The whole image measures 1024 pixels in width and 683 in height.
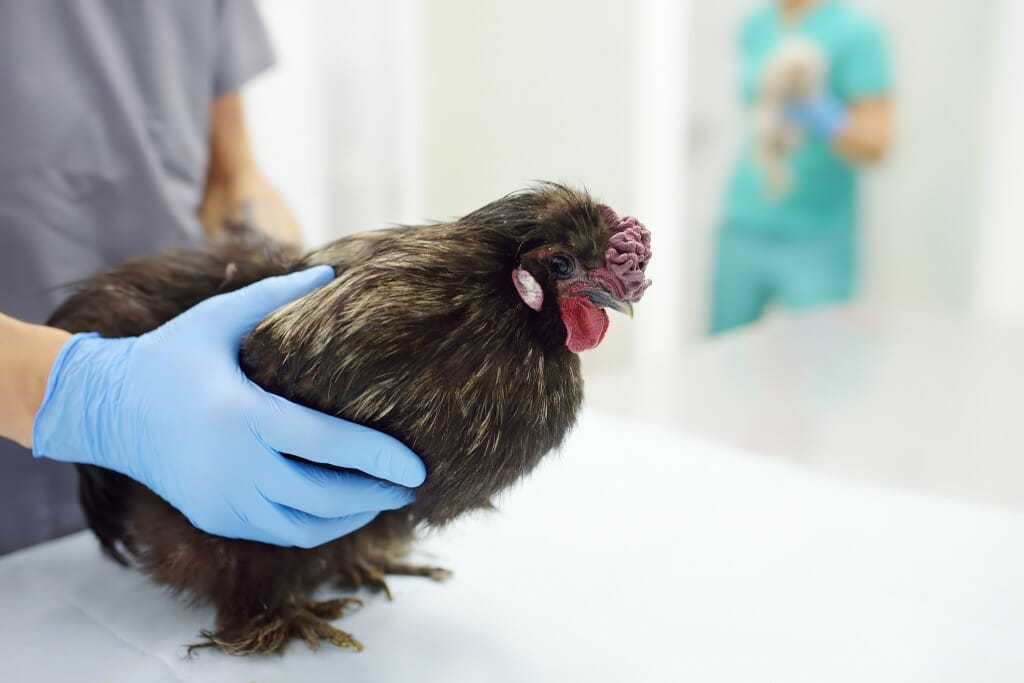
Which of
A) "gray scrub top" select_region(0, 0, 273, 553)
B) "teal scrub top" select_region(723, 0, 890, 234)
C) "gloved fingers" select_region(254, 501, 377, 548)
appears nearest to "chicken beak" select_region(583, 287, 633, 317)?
"gloved fingers" select_region(254, 501, 377, 548)

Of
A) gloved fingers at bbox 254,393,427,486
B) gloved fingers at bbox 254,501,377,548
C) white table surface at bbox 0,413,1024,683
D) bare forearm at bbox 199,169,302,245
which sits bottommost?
white table surface at bbox 0,413,1024,683

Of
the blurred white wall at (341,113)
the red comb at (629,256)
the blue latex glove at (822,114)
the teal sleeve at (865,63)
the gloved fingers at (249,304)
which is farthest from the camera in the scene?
the blurred white wall at (341,113)

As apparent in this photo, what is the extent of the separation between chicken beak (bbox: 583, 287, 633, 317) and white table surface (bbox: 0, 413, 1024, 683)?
20cm

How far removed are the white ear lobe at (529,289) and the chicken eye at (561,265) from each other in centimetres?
2

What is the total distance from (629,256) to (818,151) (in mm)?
2474

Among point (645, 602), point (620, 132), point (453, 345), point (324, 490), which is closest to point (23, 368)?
point (324, 490)

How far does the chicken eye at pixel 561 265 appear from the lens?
0.78 m

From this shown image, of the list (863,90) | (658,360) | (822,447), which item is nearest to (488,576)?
(822,447)

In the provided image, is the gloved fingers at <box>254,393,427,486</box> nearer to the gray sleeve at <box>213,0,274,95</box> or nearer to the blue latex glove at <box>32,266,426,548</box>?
the blue latex glove at <box>32,266,426,548</box>

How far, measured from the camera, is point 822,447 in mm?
1641

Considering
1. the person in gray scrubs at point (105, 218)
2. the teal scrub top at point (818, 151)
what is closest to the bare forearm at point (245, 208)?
the person in gray scrubs at point (105, 218)

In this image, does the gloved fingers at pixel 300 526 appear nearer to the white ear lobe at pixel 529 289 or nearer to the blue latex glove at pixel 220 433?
the blue latex glove at pixel 220 433

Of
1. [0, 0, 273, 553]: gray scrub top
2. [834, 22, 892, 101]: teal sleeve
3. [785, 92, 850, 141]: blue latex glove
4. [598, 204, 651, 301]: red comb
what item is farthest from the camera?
[785, 92, 850, 141]: blue latex glove

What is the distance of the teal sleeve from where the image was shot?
8.90ft
